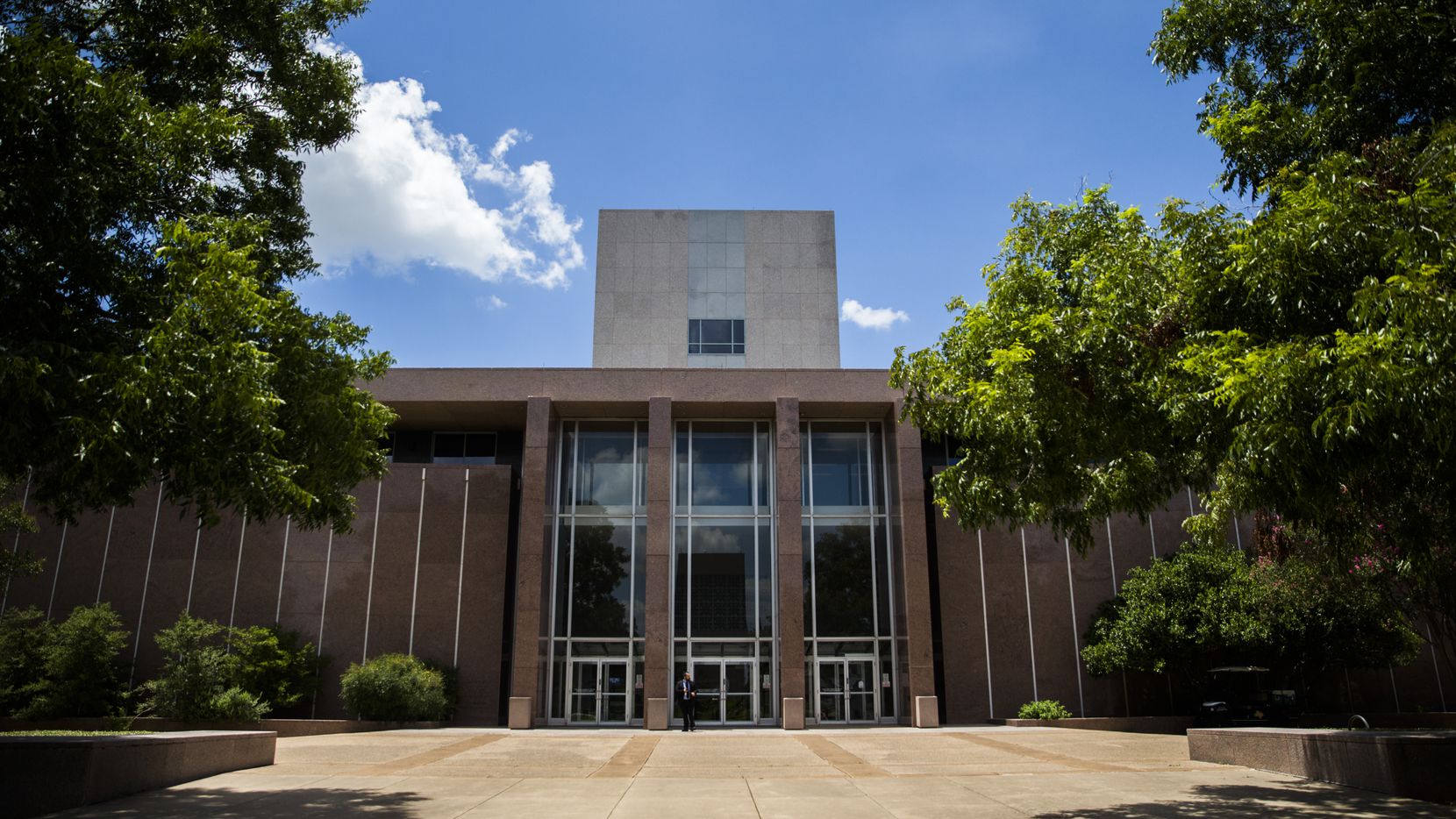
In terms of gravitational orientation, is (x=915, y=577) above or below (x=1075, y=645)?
above

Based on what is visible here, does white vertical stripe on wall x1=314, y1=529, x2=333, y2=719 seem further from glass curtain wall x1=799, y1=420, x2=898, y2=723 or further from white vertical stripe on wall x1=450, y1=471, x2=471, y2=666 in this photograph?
glass curtain wall x1=799, y1=420, x2=898, y2=723

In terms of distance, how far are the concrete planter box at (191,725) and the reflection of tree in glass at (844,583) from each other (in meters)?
13.6

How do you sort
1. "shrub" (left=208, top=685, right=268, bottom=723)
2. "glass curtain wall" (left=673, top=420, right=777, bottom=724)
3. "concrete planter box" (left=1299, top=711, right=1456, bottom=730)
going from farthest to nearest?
"glass curtain wall" (left=673, top=420, right=777, bottom=724) → "concrete planter box" (left=1299, top=711, right=1456, bottom=730) → "shrub" (left=208, top=685, right=268, bottom=723)

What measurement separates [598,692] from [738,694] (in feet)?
14.0

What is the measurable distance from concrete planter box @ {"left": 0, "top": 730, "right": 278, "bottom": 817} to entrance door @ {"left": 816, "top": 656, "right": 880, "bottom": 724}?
18.8m

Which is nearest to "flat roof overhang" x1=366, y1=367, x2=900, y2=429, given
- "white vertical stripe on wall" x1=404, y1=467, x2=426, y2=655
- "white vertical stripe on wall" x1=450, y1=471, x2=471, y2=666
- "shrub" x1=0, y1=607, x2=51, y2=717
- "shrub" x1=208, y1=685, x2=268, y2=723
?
"white vertical stripe on wall" x1=404, y1=467, x2=426, y2=655

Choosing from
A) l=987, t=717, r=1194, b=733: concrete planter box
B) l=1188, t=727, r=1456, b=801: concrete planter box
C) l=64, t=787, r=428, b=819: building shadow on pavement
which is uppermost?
l=1188, t=727, r=1456, b=801: concrete planter box

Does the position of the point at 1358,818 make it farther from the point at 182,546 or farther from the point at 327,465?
the point at 182,546

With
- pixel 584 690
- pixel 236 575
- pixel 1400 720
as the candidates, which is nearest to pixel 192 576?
pixel 236 575

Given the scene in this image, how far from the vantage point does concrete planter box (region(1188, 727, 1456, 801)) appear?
1126 cm

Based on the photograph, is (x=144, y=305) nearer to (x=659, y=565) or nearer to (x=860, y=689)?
(x=659, y=565)

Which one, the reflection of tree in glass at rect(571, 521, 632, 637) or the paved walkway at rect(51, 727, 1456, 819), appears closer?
the paved walkway at rect(51, 727, 1456, 819)

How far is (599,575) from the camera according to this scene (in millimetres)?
29484

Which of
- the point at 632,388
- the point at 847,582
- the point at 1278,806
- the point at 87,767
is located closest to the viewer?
the point at 87,767
